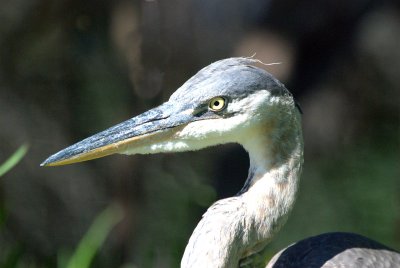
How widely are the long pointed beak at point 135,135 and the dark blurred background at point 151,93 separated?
2.26 m

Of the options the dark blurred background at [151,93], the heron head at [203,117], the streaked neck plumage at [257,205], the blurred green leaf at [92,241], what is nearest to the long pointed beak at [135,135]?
the heron head at [203,117]

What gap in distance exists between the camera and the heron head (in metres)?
2.82

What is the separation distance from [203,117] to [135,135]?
8.3 inches

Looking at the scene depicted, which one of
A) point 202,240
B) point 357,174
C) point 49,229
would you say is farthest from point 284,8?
point 202,240

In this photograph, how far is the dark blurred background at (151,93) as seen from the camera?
5125mm

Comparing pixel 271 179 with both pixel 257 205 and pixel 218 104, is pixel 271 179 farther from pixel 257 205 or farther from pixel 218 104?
pixel 218 104

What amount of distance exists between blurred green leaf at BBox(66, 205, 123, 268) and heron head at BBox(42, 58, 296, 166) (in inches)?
46.6

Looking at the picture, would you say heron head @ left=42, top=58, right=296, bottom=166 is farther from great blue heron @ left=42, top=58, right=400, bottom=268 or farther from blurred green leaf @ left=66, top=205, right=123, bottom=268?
blurred green leaf @ left=66, top=205, right=123, bottom=268

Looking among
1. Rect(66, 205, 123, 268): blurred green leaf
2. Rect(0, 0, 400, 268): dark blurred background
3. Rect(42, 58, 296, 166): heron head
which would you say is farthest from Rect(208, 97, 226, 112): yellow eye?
Rect(0, 0, 400, 268): dark blurred background

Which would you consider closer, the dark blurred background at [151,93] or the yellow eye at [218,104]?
the yellow eye at [218,104]

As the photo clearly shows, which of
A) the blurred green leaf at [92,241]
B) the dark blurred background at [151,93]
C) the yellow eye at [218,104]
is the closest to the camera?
the yellow eye at [218,104]

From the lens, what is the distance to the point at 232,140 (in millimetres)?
2896

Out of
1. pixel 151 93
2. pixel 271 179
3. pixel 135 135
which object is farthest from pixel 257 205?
pixel 151 93

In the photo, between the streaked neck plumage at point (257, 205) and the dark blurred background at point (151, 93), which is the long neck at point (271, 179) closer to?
the streaked neck plumage at point (257, 205)
